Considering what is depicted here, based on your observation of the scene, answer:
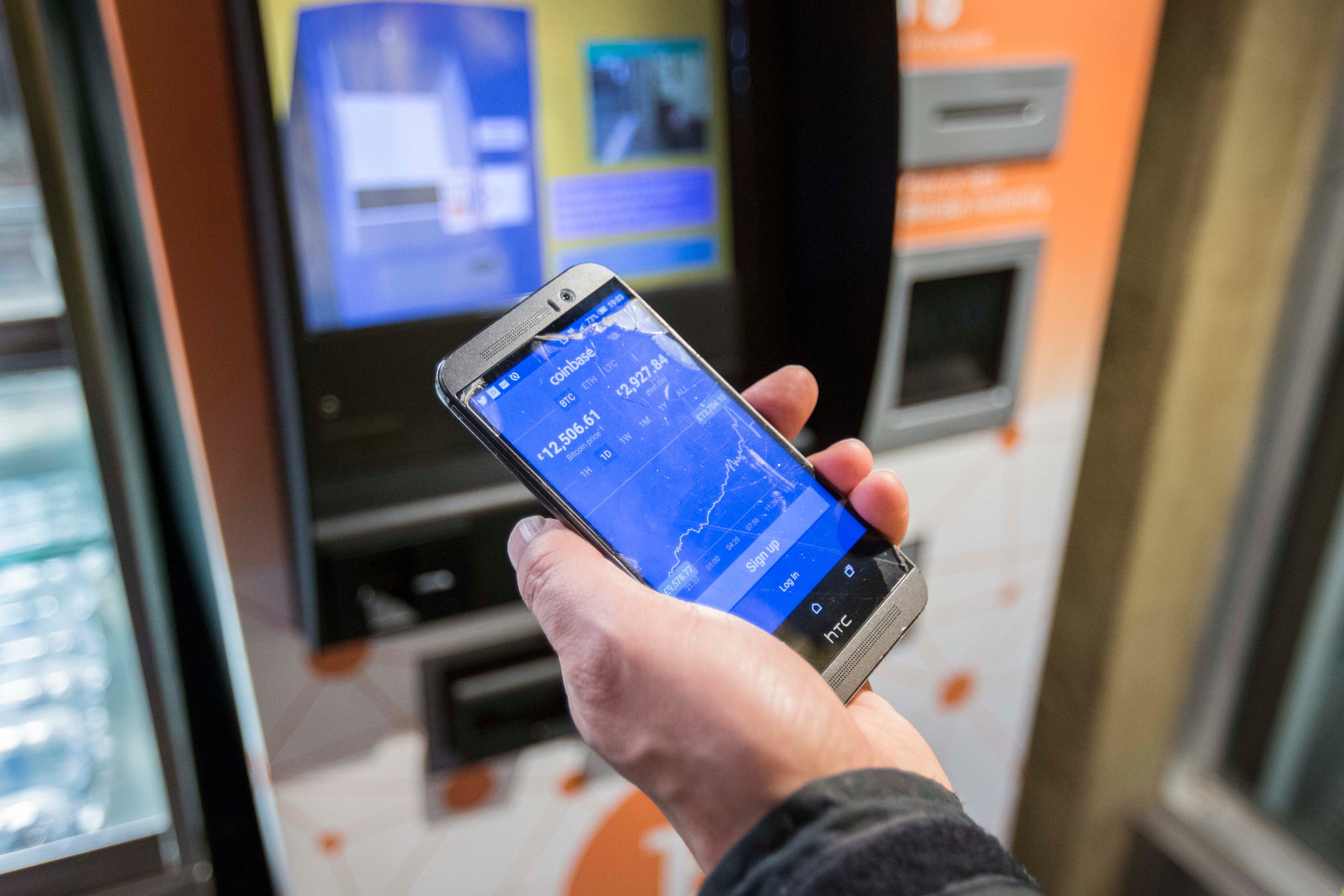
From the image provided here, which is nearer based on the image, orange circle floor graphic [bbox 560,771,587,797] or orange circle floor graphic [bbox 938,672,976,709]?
orange circle floor graphic [bbox 560,771,587,797]

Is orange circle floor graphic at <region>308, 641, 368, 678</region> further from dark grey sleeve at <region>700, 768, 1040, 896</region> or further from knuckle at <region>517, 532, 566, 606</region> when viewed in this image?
dark grey sleeve at <region>700, 768, 1040, 896</region>

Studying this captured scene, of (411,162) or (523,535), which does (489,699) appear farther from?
(411,162)

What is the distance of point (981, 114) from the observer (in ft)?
3.12

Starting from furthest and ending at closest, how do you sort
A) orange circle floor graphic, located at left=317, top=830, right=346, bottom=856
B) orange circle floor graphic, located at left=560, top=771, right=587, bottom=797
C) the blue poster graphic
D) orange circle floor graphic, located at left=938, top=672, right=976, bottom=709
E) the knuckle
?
orange circle floor graphic, located at left=938, top=672, right=976, bottom=709 → orange circle floor graphic, located at left=560, top=771, right=587, bottom=797 → orange circle floor graphic, located at left=317, top=830, right=346, bottom=856 → the blue poster graphic → the knuckle

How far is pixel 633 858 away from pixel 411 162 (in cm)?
82

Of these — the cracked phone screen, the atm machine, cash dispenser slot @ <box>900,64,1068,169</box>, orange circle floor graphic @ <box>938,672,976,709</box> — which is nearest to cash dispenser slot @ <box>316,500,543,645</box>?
the atm machine

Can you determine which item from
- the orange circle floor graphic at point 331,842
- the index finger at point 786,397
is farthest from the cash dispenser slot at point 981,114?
the orange circle floor graphic at point 331,842

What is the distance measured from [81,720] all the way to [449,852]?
0.49 metres

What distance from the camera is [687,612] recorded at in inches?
22.0

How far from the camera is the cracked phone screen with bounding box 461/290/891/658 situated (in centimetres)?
64

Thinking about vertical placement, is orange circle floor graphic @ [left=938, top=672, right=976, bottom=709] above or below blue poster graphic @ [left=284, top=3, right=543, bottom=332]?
below

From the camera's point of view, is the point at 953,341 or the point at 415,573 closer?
the point at 415,573

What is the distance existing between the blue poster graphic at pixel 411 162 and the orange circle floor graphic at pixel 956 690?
2.63 feet

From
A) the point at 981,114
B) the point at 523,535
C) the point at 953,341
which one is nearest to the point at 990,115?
the point at 981,114
